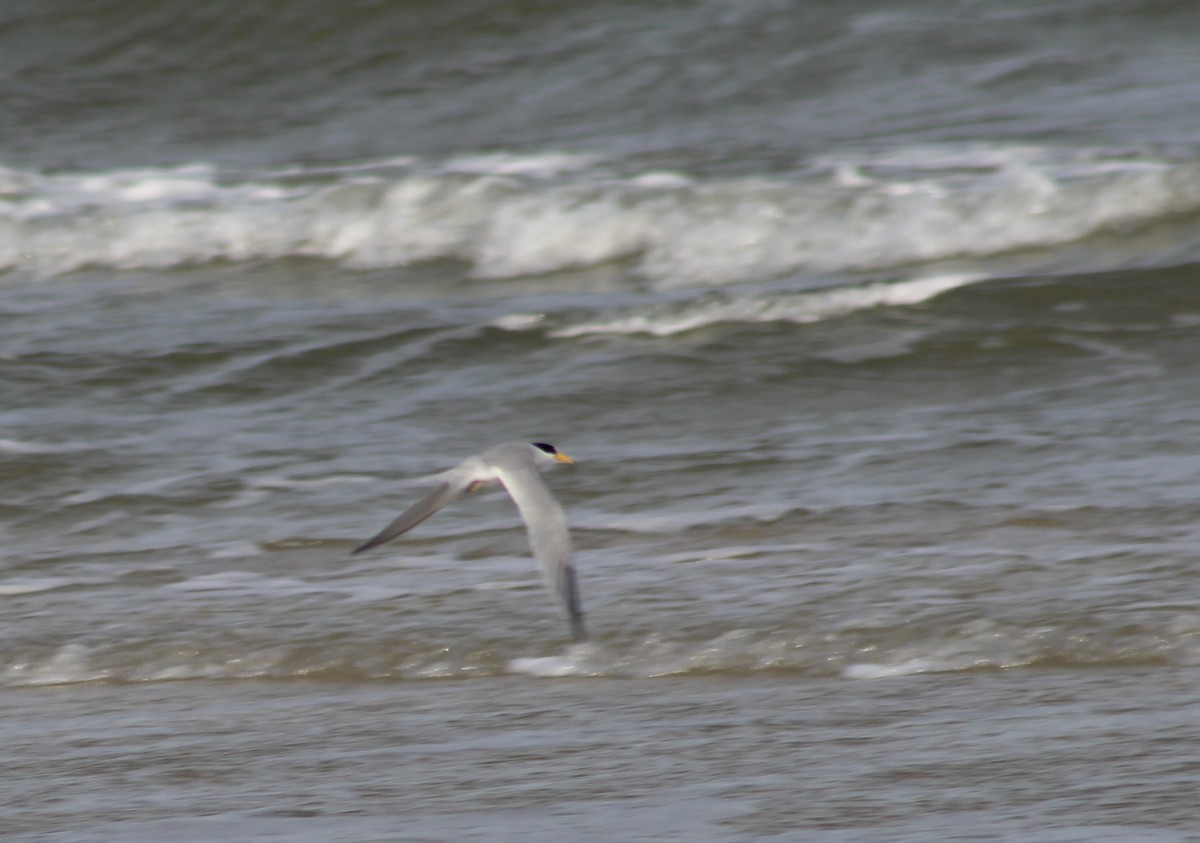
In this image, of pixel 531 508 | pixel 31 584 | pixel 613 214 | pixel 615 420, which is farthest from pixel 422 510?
pixel 613 214

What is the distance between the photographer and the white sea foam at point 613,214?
7961mm

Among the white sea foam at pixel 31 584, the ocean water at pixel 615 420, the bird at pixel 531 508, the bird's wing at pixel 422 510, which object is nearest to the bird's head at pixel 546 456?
the bird at pixel 531 508

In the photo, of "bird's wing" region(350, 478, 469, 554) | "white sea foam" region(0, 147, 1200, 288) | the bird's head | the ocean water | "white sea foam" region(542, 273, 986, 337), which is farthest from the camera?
"white sea foam" region(0, 147, 1200, 288)

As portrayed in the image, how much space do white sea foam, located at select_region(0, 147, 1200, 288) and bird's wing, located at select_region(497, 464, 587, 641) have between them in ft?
14.4

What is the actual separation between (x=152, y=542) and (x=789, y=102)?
634 cm

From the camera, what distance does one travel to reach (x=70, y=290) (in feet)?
27.9

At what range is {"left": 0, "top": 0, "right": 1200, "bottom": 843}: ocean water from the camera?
3010 mm

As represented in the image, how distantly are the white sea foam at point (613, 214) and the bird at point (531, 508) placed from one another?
4305mm

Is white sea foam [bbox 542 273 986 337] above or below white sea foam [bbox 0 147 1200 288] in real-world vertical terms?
below

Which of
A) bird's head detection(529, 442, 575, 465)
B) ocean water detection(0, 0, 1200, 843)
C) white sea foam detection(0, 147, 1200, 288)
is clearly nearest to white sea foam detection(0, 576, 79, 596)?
ocean water detection(0, 0, 1200, 843)

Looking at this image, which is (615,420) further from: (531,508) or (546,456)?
(531,508)

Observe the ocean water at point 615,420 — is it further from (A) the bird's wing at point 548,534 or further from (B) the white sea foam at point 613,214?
(A) the bird's wing at point 548,534

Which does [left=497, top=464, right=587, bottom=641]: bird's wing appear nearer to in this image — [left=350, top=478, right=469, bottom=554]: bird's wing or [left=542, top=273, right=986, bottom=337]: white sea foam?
[left=350, top=478, right=469, bottom=554]: bird's wing

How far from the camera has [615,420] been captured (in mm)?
5914
